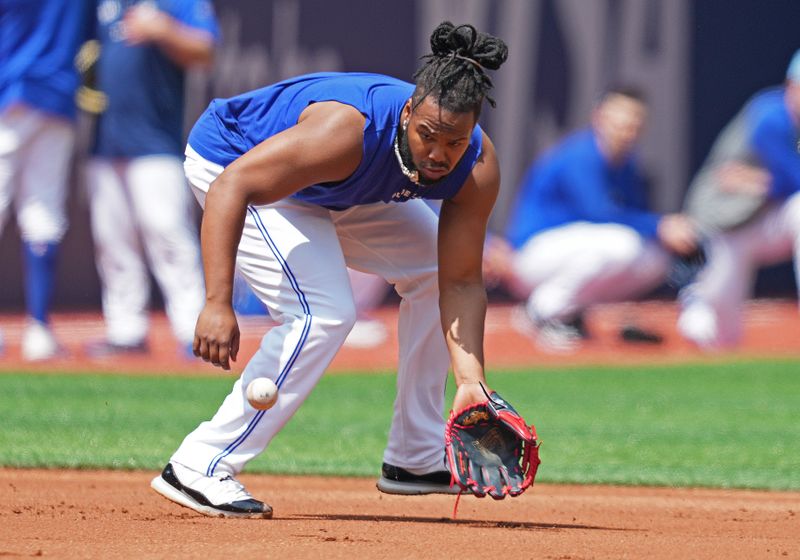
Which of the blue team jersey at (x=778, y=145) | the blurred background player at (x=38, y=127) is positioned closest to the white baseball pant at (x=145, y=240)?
the blurred background player at (x=38, y=127)

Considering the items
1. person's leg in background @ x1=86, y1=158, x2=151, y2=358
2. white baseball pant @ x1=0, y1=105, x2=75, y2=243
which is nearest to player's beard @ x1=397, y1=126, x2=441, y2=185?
white baseball pant @ x1=0, y1=105, x2=75, y2=243

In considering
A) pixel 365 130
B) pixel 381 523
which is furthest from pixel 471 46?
pixel 381 523

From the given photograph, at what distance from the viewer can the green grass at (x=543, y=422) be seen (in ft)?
20.4

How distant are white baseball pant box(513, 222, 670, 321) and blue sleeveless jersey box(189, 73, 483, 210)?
256 inches

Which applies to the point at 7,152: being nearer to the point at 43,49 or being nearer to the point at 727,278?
the point at 43,49

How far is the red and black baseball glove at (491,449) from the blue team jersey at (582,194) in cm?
681

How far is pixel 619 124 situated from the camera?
11102 mm

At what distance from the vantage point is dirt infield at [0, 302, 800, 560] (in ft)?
12.8

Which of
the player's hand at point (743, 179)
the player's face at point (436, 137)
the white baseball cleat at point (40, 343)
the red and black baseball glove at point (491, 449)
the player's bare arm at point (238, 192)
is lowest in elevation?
the white baseball cleat at point (40, 343)

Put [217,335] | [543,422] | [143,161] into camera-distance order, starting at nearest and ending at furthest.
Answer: [217,335] → [543,422] → [143,161]

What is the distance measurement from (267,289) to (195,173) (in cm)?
51

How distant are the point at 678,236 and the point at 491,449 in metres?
6.76

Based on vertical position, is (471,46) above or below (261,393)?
above

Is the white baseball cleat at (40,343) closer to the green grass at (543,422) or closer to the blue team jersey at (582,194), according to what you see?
the green grass at (543,422)
